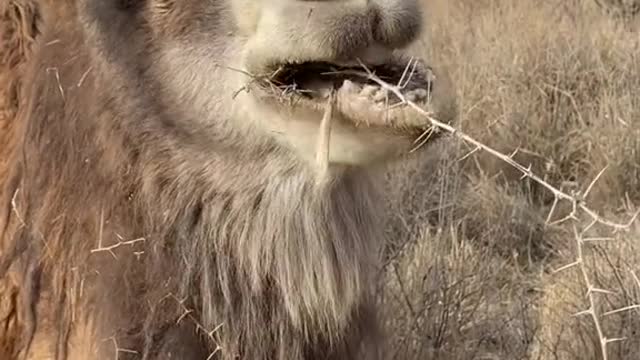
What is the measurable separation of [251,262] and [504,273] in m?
2.79

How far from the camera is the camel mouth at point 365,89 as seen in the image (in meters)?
2.63

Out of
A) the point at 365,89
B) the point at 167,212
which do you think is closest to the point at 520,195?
the point at 167,212

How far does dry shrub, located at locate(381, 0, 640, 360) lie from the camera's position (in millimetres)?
4652

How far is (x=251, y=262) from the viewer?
2.96m

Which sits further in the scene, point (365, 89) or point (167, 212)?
point (167, 212)

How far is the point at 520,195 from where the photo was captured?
21.0ft

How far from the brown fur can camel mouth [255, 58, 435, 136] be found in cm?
12

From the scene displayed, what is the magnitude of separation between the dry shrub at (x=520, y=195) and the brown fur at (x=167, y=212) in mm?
454

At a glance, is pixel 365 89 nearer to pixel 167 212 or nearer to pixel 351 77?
pixel 351 77

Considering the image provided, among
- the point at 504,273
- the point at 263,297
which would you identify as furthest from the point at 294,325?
the point at 504,273

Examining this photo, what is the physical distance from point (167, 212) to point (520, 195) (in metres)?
3.65

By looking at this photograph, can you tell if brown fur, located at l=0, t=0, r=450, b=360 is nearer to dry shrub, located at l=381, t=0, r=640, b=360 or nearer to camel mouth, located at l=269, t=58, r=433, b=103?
camel mouth, located at l=269, t=58, r=433, b=103

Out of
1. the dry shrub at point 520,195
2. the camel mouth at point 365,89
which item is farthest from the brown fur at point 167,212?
the dry shrub at point 520,195

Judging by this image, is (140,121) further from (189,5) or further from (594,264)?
(594,264)
